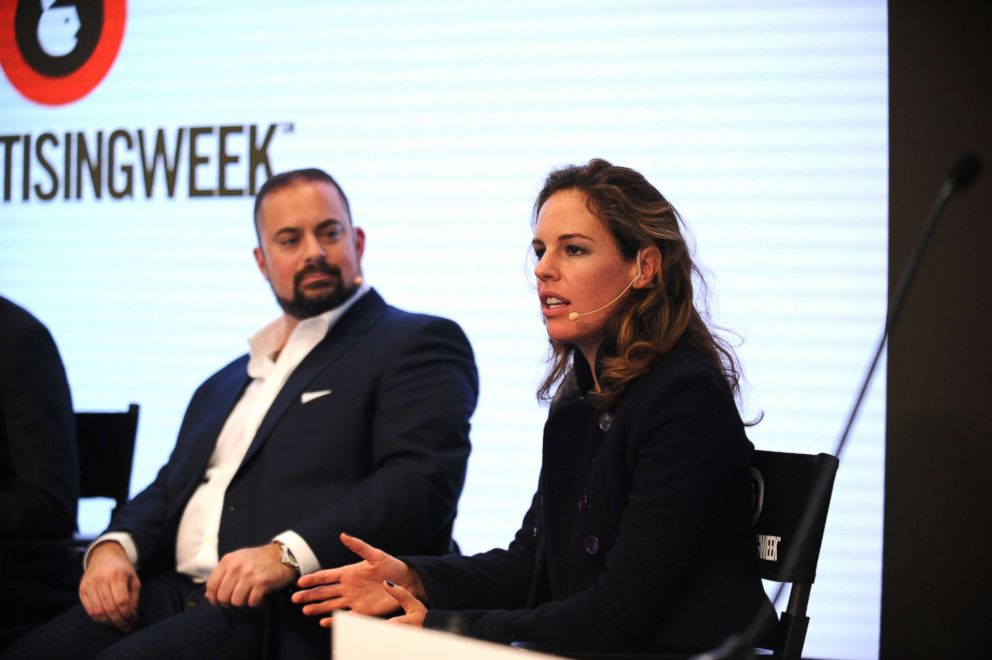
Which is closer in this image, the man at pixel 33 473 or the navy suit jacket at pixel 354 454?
the navy suit jacket at pixel 354 454

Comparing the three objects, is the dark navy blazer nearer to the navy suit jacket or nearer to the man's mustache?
the navy suit jacket

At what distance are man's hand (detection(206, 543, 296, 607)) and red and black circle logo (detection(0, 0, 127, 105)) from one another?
2.45 metres

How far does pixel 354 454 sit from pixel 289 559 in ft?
1.25

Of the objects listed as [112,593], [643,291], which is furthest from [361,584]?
[112,593]

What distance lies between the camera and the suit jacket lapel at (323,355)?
9.37 ft

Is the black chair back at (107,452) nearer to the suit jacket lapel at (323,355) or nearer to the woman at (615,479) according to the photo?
the suit jacket lapel at (323,355)

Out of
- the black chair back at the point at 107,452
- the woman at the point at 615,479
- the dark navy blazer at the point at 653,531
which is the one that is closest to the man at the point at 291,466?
the black chair back at the point at 107,452

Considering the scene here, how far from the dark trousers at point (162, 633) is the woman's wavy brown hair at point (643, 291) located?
107cm

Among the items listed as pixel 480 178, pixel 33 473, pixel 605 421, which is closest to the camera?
pixel 605 421

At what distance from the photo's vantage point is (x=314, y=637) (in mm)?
2473

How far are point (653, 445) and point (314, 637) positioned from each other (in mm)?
1062

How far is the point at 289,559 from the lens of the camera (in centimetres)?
247

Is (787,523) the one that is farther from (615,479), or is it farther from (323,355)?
(323,355)

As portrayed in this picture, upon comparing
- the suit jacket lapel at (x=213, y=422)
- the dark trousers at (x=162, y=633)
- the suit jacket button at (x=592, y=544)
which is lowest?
the dark trousers at (x=162, y=633)
